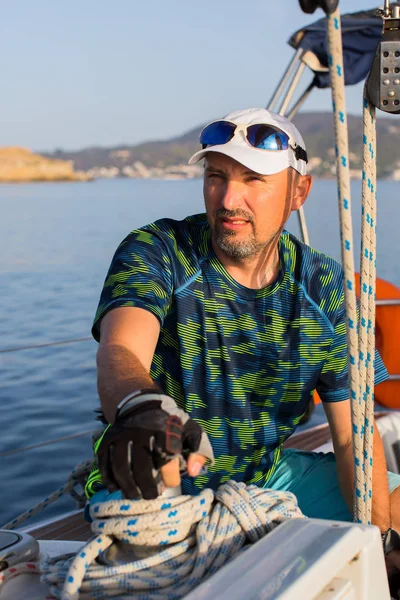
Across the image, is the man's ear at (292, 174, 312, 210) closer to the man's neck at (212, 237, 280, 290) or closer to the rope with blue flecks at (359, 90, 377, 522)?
the man's neck at (212, 237, 280, 290)

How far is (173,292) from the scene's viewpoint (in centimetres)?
208

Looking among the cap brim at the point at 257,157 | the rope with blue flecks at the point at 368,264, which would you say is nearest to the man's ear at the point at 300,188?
the cap brim at the point at 257,157

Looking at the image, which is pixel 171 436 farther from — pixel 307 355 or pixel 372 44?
pixel 372 44

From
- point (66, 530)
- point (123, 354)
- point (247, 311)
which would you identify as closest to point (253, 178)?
point (247, 311)

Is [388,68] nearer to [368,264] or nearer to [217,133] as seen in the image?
[368,264]

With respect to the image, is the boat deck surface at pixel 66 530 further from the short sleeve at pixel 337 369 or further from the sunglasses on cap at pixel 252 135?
the sunglasses on cap at pixel 252 135

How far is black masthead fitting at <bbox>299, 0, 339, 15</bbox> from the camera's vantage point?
1380 mm

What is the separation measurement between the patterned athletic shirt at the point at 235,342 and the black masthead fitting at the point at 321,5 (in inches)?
30.8

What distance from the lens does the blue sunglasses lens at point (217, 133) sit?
6.98 ft

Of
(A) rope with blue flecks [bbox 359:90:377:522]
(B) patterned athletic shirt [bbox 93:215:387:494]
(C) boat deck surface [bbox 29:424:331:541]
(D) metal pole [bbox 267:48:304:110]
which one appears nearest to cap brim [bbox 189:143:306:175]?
(B) patterned athletic shirt [bbox 93:215:387:494]

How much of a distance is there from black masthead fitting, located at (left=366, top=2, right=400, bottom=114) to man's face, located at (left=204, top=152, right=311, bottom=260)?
1.65 ft

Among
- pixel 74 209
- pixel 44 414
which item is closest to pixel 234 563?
pixel 44 414

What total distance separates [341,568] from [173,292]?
0.93 metres

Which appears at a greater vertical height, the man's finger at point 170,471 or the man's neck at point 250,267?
the man's neck at point 250,267
